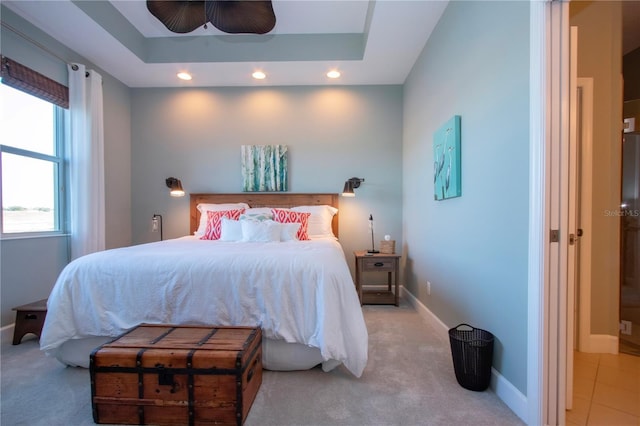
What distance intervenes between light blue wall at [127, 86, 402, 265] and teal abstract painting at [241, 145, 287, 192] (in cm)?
10

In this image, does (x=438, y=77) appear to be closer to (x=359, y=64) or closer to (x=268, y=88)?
(x=359, y=64)

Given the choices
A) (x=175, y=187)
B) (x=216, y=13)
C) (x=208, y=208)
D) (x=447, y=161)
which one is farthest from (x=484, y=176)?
(x=175, y=187)

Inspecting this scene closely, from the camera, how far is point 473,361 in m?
1.72

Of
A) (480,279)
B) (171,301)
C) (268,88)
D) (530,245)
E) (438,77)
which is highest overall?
(268,88)

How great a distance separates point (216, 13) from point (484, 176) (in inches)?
87.1

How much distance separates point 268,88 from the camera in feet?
13.0

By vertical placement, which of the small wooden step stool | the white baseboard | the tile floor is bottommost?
the tile floor

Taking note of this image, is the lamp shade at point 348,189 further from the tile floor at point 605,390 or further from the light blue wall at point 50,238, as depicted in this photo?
the light blue wall at point 50,238

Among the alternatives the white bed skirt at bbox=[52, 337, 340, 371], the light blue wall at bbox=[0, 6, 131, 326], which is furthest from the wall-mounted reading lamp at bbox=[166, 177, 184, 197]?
the white bed skirt at bbox=[52, 337, 340, 371]

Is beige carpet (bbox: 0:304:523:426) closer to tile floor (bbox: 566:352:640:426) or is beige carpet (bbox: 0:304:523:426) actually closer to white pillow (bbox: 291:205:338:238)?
tile floor (bbox: 566:352:640:426)

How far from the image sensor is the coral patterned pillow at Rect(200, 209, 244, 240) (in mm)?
3318

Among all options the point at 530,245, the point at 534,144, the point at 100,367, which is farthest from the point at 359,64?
the point at 100,367

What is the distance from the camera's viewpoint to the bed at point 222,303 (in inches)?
71.8

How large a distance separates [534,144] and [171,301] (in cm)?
215
